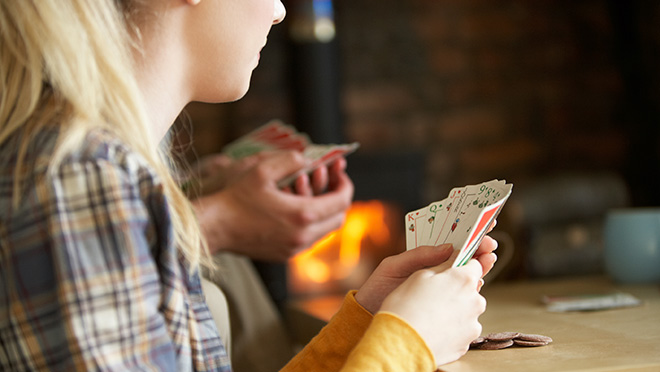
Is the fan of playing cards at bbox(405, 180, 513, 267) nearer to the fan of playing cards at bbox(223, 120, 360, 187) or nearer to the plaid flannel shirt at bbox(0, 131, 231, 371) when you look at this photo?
the plaid flannel shirt at bbox(0, 131, 231, 371)

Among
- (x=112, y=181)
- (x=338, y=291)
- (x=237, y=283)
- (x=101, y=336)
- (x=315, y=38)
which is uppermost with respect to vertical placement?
(x=315, y=38)

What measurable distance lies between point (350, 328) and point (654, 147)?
245 centimetres

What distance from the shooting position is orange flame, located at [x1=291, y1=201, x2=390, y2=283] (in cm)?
279

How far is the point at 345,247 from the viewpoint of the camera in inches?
112

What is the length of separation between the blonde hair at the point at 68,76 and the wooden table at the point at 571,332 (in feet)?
1.09

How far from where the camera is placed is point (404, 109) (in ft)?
9.82

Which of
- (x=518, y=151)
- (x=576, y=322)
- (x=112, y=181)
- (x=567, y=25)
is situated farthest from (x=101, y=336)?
(x=567, y=25)

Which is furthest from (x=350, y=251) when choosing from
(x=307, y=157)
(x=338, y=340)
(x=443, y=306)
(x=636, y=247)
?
(x=443, y=306)

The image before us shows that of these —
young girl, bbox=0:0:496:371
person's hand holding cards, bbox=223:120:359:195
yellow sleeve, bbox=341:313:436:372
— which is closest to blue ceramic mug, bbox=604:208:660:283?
person's hand holding cards, bbox=223:120:359:195

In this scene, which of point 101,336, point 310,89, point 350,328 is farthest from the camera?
point 310,89

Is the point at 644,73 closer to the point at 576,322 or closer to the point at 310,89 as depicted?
the point at 310,89

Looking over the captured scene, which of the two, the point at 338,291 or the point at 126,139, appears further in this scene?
the point at 338,291

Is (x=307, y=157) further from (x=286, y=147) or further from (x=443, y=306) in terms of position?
(x=443, y=306)

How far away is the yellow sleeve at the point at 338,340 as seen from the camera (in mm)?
839
